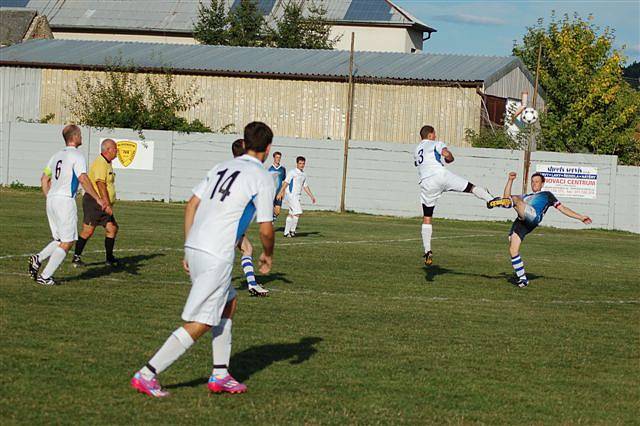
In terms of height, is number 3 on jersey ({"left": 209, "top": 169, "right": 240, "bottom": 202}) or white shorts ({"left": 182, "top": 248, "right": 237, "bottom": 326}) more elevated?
number 3 on jersey ({"left": 209, "top": 169, "right": 240, "bottom": 202})

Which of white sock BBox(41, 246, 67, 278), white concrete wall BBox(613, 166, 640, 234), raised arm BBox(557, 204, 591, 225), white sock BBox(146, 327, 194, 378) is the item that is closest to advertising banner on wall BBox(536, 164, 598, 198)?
white concrete wall BBox(613, 166, 640, 234)

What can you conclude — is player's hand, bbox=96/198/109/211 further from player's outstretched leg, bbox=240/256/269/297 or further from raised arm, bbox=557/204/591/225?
raised arm, bbox=557/204/591/225

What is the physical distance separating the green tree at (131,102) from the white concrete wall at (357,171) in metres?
1.92

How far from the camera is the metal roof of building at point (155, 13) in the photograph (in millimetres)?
72000

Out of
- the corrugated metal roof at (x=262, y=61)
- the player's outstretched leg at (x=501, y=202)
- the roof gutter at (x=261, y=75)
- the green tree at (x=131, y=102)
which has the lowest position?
the player's outstretched leg at (x=501, y=202)

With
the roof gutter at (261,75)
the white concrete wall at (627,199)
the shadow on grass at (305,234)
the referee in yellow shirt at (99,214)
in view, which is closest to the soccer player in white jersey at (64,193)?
the referee in yellow shirt at (99,214)

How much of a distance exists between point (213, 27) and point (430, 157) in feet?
167

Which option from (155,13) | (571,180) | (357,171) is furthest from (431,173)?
(155,13)

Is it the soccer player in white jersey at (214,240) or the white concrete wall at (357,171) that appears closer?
the soccer player in white jersey at (214,240)

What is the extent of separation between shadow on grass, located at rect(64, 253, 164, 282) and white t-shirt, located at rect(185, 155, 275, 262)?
24.6 ft

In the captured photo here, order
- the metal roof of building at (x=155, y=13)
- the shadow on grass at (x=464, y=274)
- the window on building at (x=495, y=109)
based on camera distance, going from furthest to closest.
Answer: the metal roof of building at (x=155, y=13), the window on building at (x=495, y=109), the shadow on grass at (x=464, y=274)

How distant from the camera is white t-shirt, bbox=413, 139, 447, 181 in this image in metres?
17.6

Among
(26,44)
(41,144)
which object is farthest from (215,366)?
(26,44)

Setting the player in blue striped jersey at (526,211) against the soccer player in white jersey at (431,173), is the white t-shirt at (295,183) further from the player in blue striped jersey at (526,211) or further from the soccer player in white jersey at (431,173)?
the player in blue striped jersey at (526,211)
